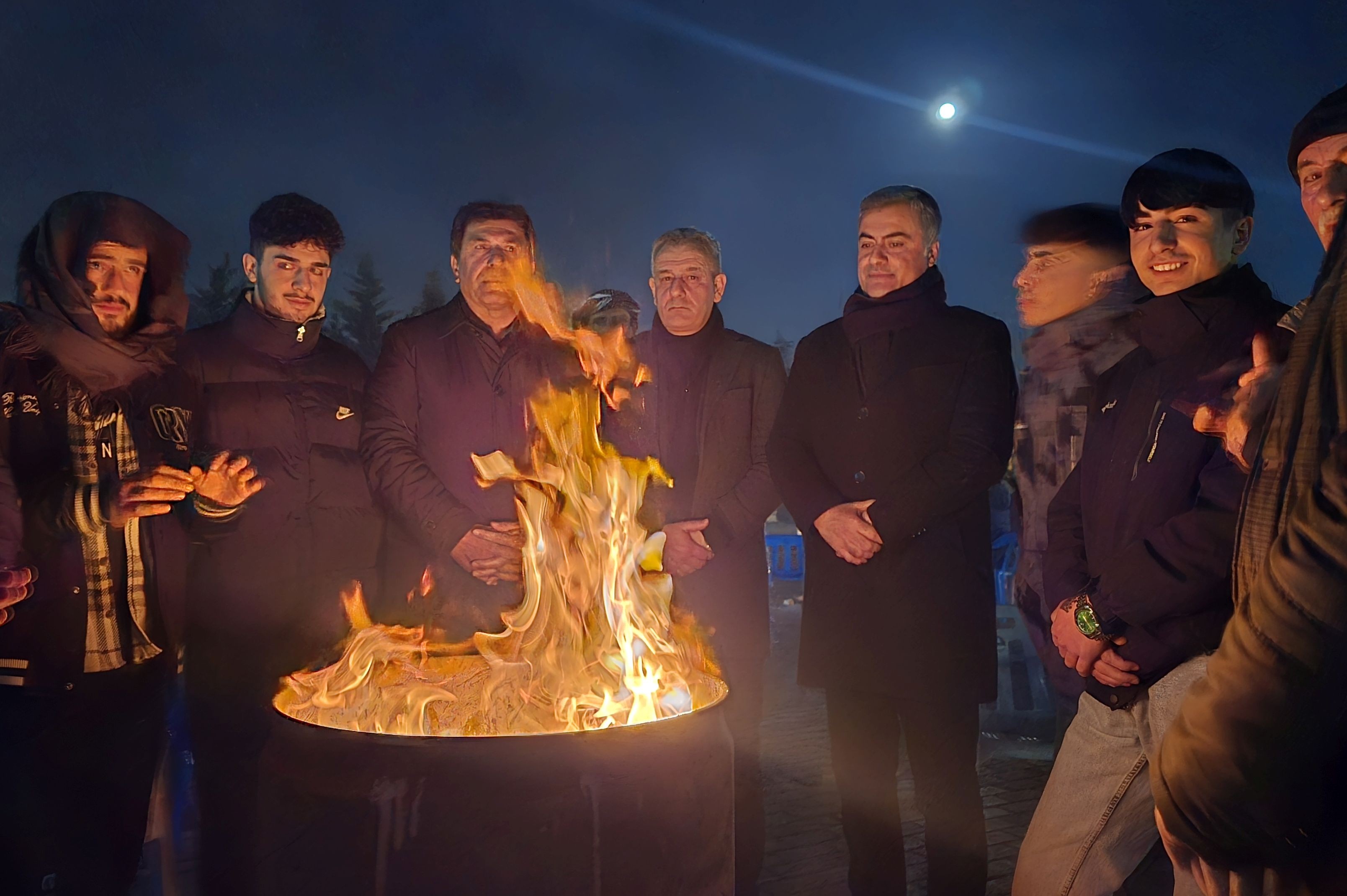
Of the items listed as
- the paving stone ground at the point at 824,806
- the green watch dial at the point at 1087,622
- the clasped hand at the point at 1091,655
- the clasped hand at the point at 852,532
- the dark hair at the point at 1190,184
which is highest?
the dark hair at the point at 1190,184

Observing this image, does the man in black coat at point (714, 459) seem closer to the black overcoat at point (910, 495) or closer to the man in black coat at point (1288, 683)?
the black overcoat at point (910, 495)

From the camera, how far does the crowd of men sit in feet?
7.54

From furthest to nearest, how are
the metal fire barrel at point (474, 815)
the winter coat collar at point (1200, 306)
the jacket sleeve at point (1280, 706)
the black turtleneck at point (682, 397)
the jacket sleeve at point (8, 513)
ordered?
the black turtleneck at point (682, 397) → the jacket sleeve at point (8, 513) → the winter coat collar at point (1200, 306) → the metal fire barrel at point (474, 815) → the jacket sleeve at point (1280, 706)

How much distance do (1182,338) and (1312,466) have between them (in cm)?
149

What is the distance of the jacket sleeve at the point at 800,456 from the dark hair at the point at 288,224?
2093 mm

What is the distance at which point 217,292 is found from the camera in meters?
7.07

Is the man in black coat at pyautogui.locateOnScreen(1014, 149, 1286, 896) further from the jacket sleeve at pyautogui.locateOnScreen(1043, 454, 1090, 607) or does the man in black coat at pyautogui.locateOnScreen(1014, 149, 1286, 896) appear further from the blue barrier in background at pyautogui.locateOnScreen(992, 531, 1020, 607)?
the blue barrier in background at pyautogui.locateOnScreen(992, 531, 1020, 607)

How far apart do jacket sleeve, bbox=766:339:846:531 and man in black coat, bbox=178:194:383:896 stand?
5.72 ft

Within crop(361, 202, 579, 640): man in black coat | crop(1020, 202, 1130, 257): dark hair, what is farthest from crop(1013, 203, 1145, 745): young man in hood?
crop(361, 202, 579, 640): man in black coat

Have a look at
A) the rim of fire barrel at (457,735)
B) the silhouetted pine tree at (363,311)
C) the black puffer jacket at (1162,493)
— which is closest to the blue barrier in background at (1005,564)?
the black puffer jacket at (1162,493)

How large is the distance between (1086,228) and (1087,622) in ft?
7.65

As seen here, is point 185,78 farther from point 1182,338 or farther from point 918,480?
point 1182,338

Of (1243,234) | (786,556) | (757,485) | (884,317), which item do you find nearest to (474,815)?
(757,485)

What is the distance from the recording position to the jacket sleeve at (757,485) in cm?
354
